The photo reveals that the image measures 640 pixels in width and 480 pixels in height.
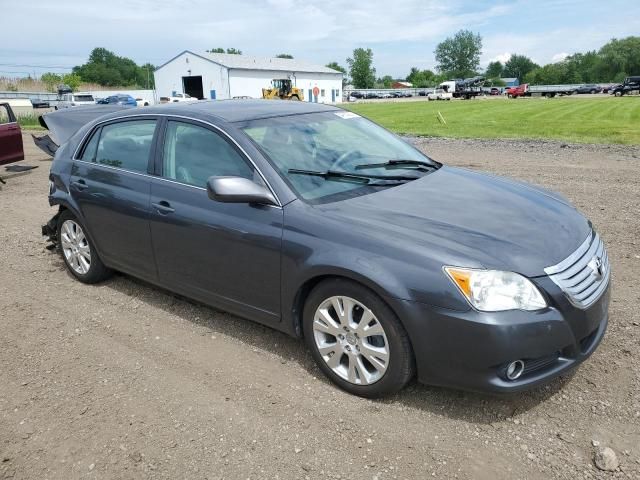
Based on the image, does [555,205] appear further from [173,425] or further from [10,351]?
[10,351]

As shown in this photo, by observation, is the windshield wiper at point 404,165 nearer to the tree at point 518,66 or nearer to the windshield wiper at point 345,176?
the windshield wiper at point 345,176

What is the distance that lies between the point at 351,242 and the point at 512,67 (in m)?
183

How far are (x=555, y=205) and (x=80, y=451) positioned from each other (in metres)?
3.32

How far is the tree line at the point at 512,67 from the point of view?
120 m

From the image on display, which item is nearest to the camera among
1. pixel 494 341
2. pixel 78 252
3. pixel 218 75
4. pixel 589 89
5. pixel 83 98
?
pixel 494 341

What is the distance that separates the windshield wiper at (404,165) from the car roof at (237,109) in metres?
0.77

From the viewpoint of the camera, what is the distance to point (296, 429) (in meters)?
3.03

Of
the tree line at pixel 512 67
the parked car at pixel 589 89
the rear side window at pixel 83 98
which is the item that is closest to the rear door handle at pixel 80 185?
the rear side window at pixel 83 98

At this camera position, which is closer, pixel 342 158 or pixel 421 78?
pixel 342 158

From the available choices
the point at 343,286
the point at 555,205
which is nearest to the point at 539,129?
the point at 555,205

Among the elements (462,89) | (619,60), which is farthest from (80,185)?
(619,60)

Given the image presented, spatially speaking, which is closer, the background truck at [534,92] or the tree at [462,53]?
the background truck at [534,92]

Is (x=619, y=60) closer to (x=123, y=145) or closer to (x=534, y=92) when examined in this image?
(x=534, y=92)

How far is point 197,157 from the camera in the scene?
4.00m
